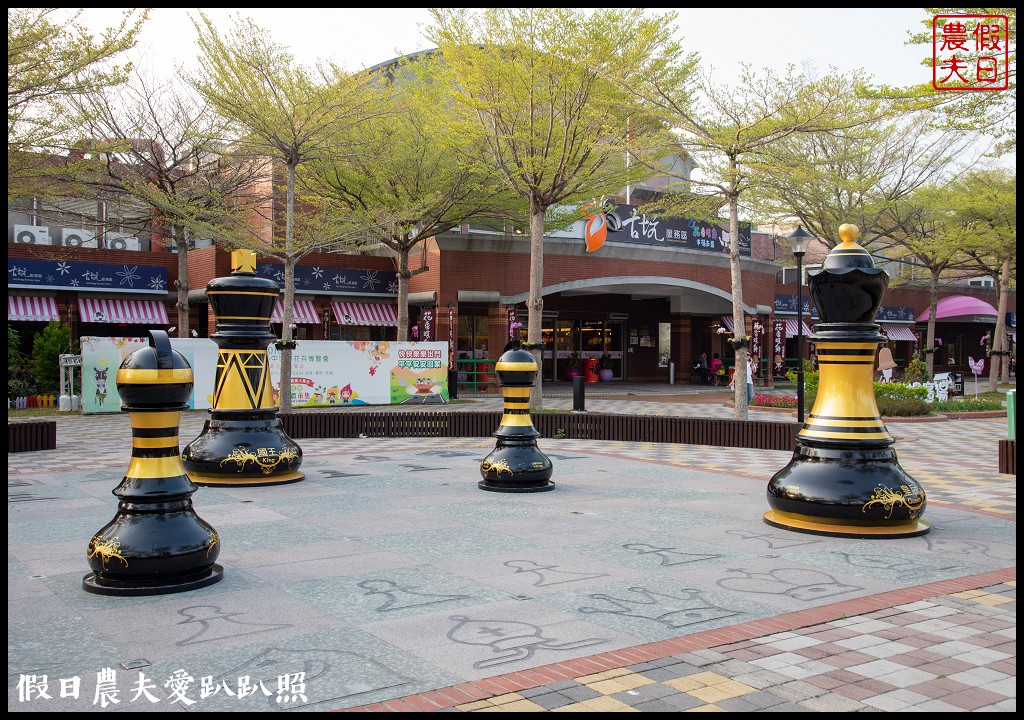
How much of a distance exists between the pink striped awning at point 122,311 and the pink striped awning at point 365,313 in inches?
245

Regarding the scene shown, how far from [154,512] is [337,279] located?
2654 cm

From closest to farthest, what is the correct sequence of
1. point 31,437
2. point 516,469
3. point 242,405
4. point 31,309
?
point 516,469 < point 242,405 < point 31,437 < point 31,309

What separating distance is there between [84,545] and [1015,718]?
6.18 m

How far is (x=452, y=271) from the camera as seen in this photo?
96.8ft

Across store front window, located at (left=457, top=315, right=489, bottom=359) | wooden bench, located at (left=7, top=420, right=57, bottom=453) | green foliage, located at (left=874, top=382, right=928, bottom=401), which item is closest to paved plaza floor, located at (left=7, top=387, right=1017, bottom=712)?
wooden bench, located at (left=7, top=420, right=57, bottom=453)

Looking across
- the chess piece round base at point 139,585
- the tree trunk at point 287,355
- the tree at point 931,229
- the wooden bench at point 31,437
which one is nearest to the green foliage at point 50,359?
the tree trunk at point 287,355

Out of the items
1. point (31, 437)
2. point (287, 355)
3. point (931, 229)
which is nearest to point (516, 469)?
point (31, 437)

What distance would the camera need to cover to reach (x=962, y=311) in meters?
44.6

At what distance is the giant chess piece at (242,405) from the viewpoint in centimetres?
941

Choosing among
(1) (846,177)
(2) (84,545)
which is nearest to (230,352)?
(2) (84,545)

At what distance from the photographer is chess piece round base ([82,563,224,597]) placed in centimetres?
525

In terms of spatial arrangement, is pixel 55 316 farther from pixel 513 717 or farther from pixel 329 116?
pixel 513 717

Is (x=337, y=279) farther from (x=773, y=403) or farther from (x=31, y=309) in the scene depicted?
(x=773, y=403)

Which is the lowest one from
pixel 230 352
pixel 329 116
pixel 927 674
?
pixel 927 674
